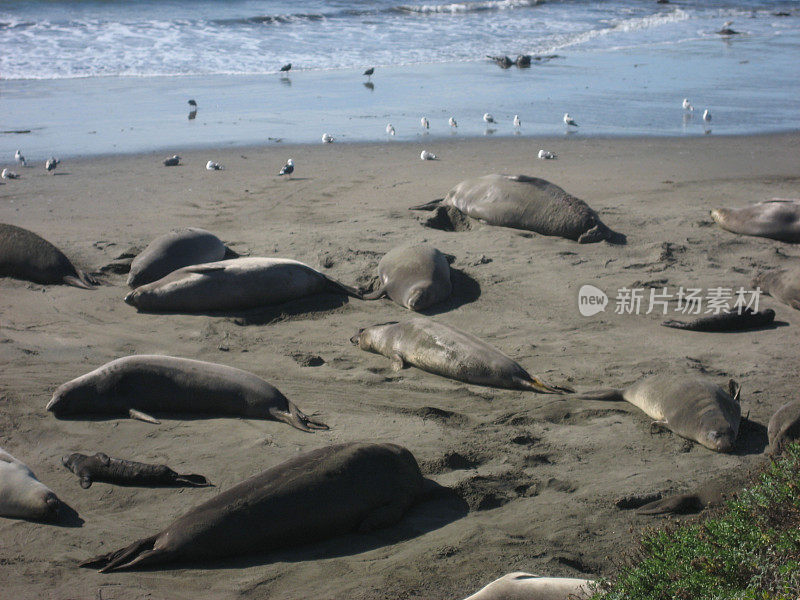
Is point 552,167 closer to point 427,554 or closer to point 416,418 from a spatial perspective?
point 416,418

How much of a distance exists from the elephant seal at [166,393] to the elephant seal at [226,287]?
1.66 meters

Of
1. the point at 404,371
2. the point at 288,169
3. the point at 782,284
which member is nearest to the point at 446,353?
the point at 404,371

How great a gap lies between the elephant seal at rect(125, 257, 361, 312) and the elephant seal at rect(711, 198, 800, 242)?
3989 millimetres

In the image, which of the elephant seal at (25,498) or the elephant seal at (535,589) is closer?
the elephant seal at (535,589)

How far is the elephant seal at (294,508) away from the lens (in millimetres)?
3576

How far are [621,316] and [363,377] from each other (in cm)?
225

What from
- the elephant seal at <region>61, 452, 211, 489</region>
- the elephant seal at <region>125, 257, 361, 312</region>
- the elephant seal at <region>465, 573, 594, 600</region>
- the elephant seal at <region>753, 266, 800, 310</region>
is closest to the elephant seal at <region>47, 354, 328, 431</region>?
the elephant seal at <region>61, 452, 211, 489</region>

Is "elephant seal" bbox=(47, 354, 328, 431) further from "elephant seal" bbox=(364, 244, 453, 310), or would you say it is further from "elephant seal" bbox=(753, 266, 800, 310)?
"elephant seal" bbox=(753, 266, 800, 310)

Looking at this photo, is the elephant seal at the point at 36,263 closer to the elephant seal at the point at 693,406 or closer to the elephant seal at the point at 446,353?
the elephant seal at the point at 446,353

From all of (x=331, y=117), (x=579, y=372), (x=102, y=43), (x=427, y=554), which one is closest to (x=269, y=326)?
(x=579, y=372)

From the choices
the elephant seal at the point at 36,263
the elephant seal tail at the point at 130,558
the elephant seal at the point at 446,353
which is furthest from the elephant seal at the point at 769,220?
the elephant seal tail at the point at 130,558

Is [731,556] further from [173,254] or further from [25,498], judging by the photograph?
[173,254]

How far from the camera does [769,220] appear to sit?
820cm

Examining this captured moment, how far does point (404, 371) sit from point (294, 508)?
7.09ft
